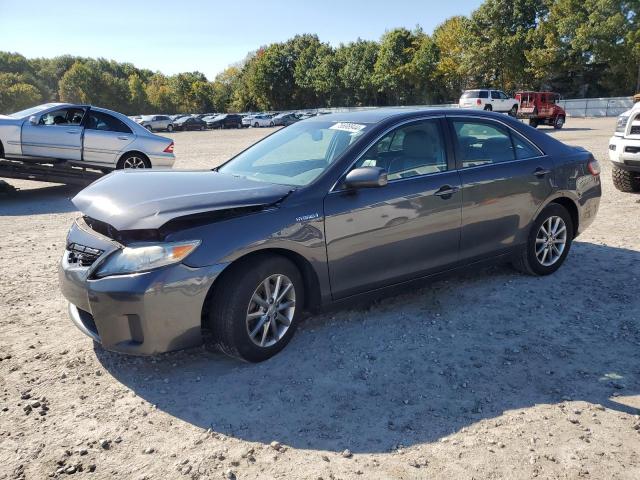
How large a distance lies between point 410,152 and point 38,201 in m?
8.72

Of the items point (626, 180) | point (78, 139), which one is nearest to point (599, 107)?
point (626, 180)

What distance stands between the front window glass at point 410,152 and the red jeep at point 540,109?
27277 mm

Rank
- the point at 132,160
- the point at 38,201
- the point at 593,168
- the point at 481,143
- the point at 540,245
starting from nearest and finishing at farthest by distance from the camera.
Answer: the point at 481,143
the point at 540,245
the point at 593,168
the point at 38,201
the point at 132,160

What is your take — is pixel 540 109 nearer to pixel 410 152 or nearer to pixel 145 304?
pixel 410 152

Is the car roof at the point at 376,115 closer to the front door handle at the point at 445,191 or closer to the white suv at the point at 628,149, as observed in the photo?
the front door handle at the point at 445,191

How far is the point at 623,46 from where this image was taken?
154ft

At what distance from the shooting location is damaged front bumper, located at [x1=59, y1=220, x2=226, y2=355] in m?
3.21

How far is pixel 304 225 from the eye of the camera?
372 centimetres

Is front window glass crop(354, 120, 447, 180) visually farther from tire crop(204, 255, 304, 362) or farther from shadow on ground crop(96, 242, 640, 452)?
shadow on ground crop(96, 242, 640, 452)

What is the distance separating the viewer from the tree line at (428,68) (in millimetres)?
48094

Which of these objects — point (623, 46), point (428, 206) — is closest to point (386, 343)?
point (428, 206)

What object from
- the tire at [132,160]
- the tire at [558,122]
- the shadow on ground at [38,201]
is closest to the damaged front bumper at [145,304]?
the shadow on ground at [38,201]

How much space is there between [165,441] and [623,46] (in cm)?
5525

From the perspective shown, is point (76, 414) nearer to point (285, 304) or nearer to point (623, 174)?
point (285, 304)
